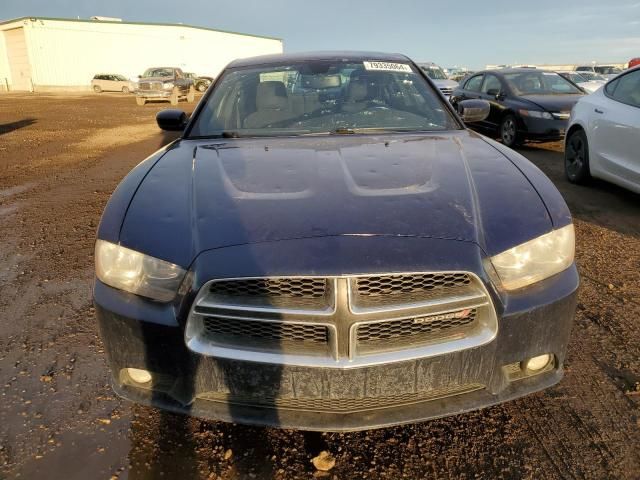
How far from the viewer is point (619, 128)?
5.16 metres

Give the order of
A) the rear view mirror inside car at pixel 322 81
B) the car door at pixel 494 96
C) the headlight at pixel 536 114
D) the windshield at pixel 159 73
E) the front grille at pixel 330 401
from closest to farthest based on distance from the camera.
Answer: the front grille at pixel 330 401 → the rear view mirror inside car at pixel 322 81 → the headlight at pixel 536 114 → the car door at pixel 494 96 → the windshield at pixel 159 73

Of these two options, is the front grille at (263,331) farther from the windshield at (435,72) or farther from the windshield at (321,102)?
the windshield at (435,72)

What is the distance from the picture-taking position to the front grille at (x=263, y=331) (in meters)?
1.73

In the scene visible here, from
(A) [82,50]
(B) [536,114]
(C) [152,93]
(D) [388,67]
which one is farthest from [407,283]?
(A) [82,50]

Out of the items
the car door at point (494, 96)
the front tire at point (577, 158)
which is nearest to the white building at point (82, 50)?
the car door at point (494, 96)

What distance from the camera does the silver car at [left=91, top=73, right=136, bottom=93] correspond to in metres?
41.0

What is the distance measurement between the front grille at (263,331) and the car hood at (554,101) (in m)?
8.44

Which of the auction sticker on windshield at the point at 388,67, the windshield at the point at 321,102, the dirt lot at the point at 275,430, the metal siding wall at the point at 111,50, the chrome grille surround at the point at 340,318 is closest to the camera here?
the chrome grille surround at the point at 340,318

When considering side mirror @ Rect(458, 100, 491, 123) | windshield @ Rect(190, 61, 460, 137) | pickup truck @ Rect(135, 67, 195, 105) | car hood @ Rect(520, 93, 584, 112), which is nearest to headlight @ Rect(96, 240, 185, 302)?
windshield @ Rect(190, 61, 460, 137)

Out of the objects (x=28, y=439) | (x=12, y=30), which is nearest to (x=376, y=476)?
(x=28, y=439)

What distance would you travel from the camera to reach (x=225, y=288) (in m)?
1.73

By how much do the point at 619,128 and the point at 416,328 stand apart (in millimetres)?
4620

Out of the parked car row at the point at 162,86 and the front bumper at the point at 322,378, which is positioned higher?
the parked car row at the point at 162,86

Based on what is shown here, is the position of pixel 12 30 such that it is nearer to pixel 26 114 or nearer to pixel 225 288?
pixel 26 114
